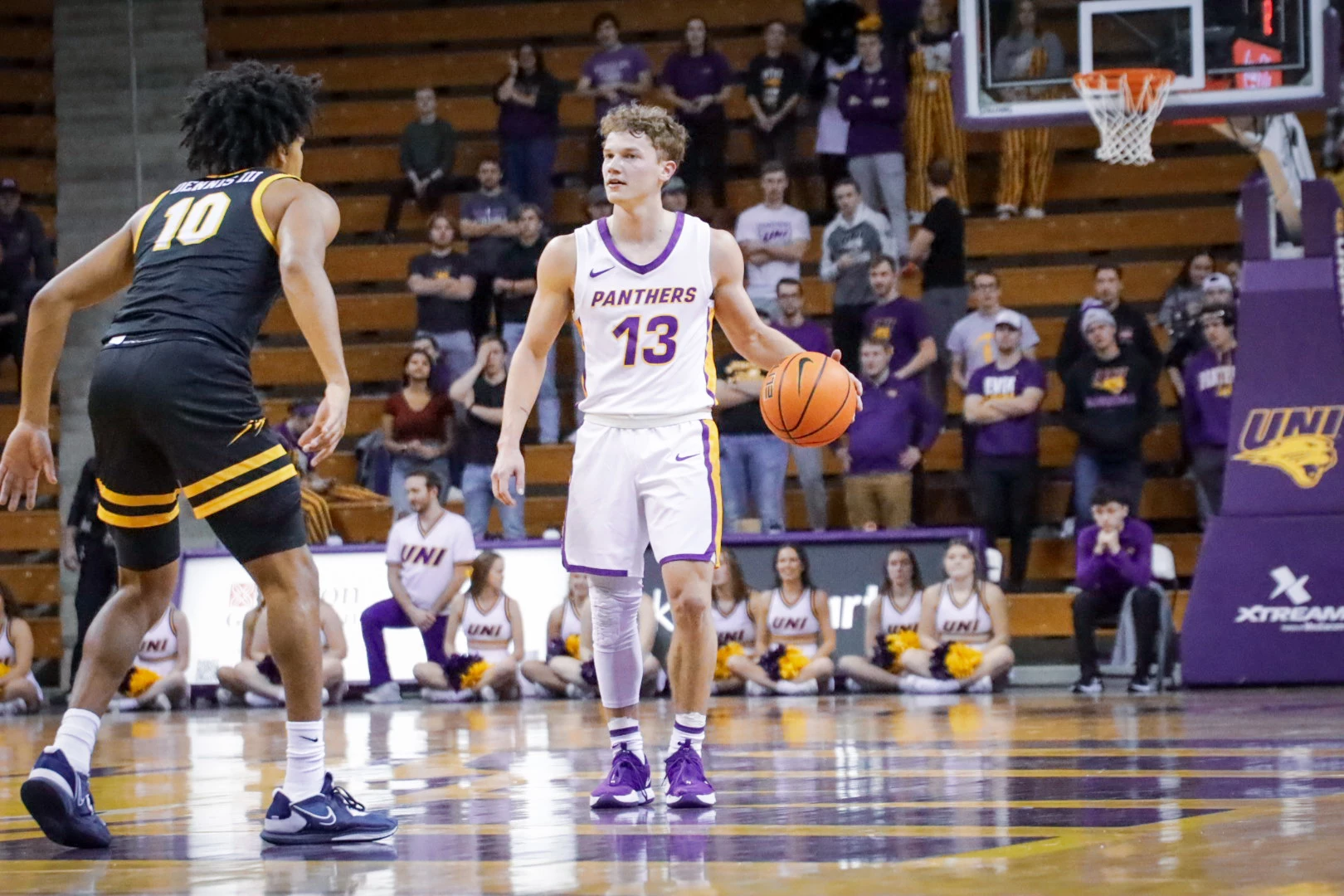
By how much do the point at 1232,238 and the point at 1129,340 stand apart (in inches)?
120

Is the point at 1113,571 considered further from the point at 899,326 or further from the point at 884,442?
the point at 899,326

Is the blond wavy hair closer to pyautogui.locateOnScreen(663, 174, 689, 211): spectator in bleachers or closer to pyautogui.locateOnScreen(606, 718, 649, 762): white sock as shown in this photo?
pyautogui.locateOnScreen(606, 718, 649, 762): white sock

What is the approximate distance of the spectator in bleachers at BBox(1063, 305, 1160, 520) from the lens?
1297cm

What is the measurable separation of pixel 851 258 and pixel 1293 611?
464cm

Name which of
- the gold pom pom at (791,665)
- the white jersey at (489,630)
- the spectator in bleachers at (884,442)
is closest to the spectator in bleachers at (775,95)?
the spectator in bleachers at (884,442)

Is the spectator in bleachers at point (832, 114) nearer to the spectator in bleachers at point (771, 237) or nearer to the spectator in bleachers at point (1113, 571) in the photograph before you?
the spectator in bleachers at point (771, 237)

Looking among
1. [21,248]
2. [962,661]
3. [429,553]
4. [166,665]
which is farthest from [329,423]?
[21,248]

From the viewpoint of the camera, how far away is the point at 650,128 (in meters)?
5.80

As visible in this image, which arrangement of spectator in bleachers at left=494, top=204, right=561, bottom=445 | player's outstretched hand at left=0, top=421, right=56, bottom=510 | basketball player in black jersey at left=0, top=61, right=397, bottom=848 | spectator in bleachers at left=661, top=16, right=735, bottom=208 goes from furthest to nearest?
spectator in bleachers at left=661, top=16, right=735, bottom=208, spectator in bleachers at left=494, top=204, right=561, bottom=445, player's outstretched hand at left=0, top=421, right=56, bottom=510, basketball player in black jersey at left=0, top=61, right=397, bottom=848

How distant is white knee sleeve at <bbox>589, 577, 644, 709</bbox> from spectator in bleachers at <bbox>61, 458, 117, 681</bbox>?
8347 mm

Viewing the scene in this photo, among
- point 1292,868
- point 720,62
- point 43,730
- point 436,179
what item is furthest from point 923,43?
point 1292,868

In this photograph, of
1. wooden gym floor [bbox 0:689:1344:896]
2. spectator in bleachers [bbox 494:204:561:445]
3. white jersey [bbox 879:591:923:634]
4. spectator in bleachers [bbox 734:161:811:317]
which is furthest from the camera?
spectator in bleachers [bbox 494:204:561:445]

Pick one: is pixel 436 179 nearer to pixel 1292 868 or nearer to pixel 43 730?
pixel 43 730

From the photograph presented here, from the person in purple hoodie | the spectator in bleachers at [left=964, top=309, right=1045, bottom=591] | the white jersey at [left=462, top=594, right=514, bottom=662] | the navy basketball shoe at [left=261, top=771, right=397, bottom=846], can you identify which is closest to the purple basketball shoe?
the navy basketball shoe at [left=261, top=771, right=397, bottom=846]
